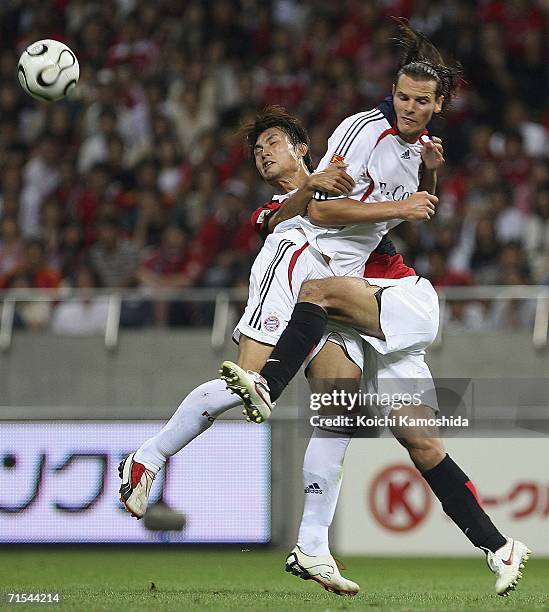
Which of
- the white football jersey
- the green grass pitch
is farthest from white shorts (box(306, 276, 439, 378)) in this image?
the green grass pitch

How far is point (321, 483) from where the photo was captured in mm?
6234

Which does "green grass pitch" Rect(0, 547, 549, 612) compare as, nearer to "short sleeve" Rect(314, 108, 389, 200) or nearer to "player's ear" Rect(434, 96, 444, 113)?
"short sleeve" Rect(314, 108, 389, 200)

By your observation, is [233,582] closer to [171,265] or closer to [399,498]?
[399,498]

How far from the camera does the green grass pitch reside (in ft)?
18.2

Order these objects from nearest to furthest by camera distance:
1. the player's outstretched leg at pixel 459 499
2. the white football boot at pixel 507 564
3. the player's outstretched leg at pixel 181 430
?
the white football boot at pixel 507 564 → the player's outstretched leg at pixel 459 499 → the player's outstretched leg at pixel 181 430

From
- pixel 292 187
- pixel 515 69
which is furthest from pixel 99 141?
pixel 292 187

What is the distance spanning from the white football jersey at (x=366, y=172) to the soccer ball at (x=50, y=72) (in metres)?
1.60

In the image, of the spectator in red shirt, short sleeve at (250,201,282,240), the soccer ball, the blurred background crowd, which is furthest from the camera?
the spectator in red shirt

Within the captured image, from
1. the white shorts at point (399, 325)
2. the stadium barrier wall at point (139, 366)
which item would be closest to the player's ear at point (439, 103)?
the white shorts at point (399, 325)

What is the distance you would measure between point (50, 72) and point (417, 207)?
2.24m

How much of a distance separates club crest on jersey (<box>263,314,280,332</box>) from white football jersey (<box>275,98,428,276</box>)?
0.38m

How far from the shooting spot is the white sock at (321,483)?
244 inches

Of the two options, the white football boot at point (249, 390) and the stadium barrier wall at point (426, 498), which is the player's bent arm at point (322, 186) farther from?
the stadium barrier wall at point (426, 498)

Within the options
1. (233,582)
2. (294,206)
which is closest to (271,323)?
(294,206)
